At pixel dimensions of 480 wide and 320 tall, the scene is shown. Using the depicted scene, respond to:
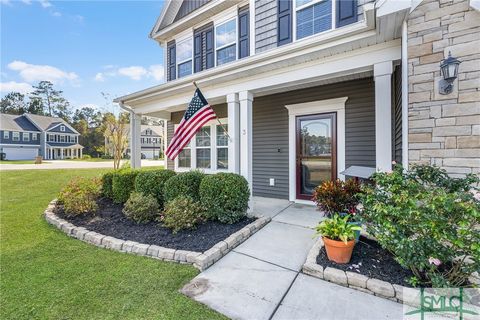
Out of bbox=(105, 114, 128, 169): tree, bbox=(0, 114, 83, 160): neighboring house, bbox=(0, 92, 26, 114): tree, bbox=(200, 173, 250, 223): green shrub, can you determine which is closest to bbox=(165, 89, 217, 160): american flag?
bbox=(200, 173, 250, 223): green shrub

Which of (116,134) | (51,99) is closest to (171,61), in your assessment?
(116,134)

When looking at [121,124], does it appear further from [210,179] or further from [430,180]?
[430,180]

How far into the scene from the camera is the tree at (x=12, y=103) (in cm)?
4106

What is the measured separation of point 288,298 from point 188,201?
2.42m

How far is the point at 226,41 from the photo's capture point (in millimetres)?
6637

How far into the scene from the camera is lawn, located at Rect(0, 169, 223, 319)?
2.02 m

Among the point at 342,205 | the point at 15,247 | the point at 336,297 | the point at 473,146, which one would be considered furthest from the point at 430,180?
the point at 15,247

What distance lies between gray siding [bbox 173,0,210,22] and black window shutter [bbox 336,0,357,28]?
4.25 meters

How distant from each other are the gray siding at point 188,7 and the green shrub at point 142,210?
21.0 feet

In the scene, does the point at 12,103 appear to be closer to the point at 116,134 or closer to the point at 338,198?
the point at 116,134

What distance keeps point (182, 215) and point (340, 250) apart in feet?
8.04

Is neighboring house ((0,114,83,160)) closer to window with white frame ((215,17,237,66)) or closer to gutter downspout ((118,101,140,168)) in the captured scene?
gutter downspout ((118,101,140,168))

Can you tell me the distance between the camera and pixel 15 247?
11.0 ft

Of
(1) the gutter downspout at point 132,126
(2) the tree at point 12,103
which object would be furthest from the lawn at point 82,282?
(2) the tree at point 12,103
